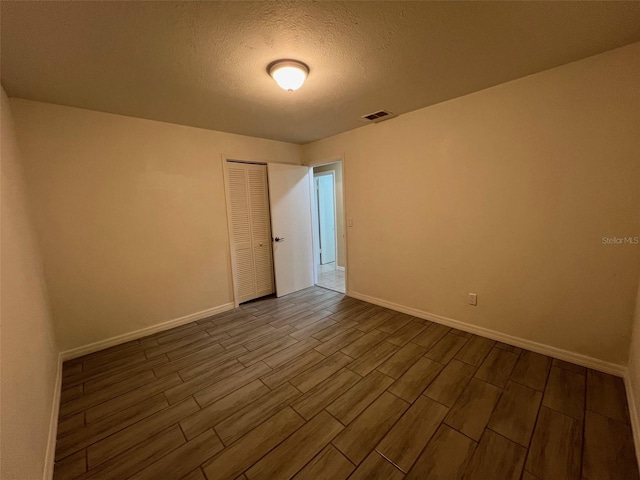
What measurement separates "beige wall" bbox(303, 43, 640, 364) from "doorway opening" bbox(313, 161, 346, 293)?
78.1 inches

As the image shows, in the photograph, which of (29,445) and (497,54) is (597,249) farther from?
(29,445)

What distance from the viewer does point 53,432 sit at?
1.59 metres

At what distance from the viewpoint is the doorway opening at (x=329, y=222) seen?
518 cm

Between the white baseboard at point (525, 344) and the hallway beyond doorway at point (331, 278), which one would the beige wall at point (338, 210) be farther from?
the white baseboard at point (525, 344)

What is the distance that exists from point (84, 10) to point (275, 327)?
283cm

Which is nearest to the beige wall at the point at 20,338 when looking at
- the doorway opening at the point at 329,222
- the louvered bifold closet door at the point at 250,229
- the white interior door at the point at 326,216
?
the louvered bifold closet door at the point at 250,229

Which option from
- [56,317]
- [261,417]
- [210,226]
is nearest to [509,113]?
[261,417]

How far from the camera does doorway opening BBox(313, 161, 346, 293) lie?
5180 millimetres

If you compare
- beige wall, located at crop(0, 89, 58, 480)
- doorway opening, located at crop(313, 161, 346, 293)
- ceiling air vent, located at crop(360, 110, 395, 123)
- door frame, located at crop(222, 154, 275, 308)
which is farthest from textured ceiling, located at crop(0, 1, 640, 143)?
doorway opening, located at crop(313, 161, 346, 293)

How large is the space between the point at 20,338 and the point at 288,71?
7.24 ft

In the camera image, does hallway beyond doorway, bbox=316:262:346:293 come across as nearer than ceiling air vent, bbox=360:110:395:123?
No

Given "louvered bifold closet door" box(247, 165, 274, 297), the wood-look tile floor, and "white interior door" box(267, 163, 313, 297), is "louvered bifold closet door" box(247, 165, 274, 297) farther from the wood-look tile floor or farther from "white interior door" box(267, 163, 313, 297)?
the wood-look tile floor

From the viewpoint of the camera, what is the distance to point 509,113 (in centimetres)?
222

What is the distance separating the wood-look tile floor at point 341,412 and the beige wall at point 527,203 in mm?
390
